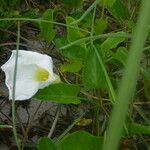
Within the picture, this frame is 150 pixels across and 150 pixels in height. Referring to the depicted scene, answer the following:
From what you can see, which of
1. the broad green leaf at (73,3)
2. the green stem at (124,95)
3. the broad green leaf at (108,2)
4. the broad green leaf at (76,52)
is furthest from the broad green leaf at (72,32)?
the green stem at (124,95)

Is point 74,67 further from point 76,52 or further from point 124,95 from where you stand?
point 124,95

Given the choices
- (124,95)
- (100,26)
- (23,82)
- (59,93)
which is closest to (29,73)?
(23,82)

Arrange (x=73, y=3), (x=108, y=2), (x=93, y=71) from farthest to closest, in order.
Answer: (x=73, y=3) → (x=108, y=2) → (x=93, y=71)

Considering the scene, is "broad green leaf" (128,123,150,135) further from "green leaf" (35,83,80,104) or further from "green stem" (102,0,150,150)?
"green stem" (102,0,150,150)

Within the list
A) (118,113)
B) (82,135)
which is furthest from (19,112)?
(118,113)

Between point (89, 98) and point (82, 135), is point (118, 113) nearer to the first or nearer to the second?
point (82, 135)
